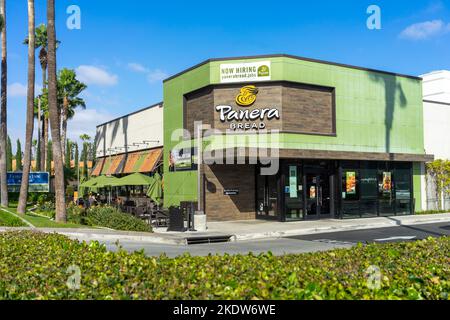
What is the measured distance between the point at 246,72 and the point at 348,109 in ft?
21.2

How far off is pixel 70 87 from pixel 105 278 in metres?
47.6

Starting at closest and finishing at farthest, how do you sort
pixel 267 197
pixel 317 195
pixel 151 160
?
pixel 267 197 → pixel 317 195 → pixel 151 160

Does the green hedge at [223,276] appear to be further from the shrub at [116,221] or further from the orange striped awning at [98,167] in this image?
the orange striped awning at [98,167]

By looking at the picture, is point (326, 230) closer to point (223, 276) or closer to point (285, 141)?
point (285, 141)

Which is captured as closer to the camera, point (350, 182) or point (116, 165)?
point (350, 182)

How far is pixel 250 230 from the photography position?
19516mm

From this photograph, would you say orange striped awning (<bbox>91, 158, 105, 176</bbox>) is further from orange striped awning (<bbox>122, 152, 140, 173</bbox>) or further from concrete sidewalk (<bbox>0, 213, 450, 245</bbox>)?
concrete sidewalk (<bbox>0, 213, 450, 245</bbox>)

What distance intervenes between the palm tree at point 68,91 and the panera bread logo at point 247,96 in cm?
2857

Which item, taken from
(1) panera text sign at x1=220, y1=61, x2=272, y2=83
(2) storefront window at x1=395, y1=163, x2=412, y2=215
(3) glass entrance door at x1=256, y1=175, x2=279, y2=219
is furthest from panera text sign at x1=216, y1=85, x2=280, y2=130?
(2) storefront window at x1=395, y1=163, x2=412, y2=215

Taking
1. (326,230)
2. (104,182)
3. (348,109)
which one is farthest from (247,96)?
(104,182)

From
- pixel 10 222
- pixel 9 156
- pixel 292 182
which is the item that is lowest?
pixel 10 222

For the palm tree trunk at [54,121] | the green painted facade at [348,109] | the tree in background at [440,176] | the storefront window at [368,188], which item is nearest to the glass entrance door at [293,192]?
the green painted facade at [348,109]

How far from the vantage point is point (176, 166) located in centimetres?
2664

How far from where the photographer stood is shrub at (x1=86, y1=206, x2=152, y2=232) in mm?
18953
